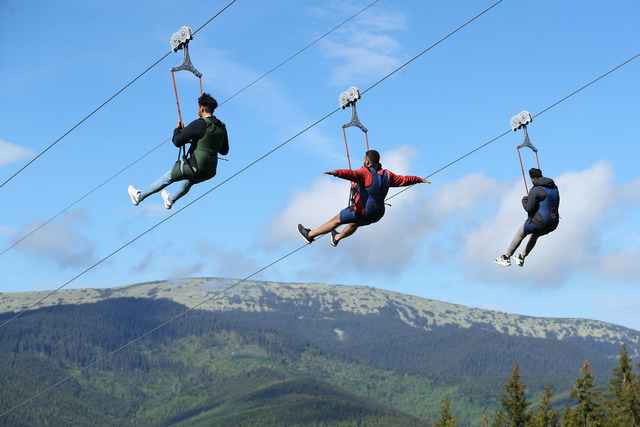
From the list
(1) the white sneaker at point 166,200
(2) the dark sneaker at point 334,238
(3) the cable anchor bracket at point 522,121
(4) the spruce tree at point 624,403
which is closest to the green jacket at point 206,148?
(1) the white sneaker at point 166,200

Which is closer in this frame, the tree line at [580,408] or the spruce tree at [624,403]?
the tree line at [580,408]

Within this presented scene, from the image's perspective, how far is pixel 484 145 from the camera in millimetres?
20859

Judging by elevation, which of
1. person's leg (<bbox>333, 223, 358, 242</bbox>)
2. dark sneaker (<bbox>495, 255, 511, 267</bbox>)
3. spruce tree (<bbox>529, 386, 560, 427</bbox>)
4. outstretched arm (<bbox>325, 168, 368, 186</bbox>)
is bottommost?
dark sneaker (<bbox>495, 255, 511, 267</bbox>)

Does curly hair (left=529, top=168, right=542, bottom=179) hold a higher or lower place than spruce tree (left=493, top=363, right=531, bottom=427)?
lower

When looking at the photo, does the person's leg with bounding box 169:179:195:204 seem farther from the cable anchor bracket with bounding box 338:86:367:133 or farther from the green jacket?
the cable anchor bracket with bounding box 338:86:367:133

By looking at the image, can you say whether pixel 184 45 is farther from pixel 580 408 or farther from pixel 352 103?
pixel 580 408

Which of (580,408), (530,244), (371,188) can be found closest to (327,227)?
(371,188)

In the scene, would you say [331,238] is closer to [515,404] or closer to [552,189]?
[552,189]

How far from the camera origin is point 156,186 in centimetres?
2062

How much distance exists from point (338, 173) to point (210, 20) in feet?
13.3

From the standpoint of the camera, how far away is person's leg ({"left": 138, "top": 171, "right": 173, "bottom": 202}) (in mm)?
20125

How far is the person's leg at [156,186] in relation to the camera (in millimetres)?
20125

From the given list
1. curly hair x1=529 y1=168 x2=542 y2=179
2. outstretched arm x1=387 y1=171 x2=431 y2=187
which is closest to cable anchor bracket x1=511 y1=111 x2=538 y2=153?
curly hair x1=529 y1=168 x2=542 y2=179

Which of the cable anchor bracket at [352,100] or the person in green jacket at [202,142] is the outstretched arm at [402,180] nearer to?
the cable anchor bracket at [352,100]
